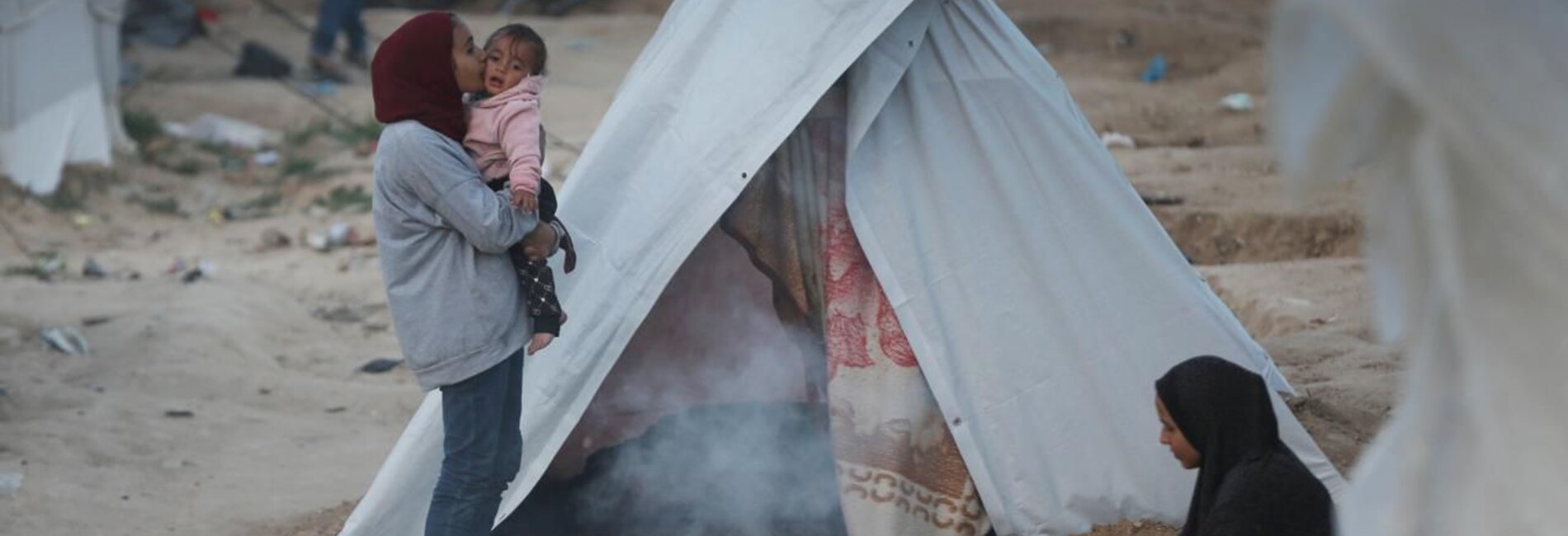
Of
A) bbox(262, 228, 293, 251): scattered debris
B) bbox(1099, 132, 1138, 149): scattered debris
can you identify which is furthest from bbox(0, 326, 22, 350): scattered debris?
bbox(1099, 132, 1138, 149): scattered debris

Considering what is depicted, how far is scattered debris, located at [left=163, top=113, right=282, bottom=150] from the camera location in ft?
37.0

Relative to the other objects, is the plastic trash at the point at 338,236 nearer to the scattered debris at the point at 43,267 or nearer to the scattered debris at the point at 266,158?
the scattered debris at the point at 43,267

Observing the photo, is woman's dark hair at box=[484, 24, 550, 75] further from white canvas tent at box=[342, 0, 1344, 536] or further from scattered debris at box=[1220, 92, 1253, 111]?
scattered debris at box=[1220, 92, 1253, 111]

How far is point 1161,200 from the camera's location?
8383mm

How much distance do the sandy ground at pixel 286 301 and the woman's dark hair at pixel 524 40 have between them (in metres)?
1.74

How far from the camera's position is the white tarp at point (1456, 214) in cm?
188

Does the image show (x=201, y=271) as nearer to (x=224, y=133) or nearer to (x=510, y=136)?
(x=224, y=133)

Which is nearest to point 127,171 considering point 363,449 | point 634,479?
point 363,449

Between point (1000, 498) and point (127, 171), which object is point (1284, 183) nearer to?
point (1000, 498)

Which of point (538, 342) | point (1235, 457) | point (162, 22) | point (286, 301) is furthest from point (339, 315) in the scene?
point (162, 22)

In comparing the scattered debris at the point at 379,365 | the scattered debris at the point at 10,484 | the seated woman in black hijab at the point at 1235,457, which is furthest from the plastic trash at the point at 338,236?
the seated woman in black hijab at the point at 1235,457

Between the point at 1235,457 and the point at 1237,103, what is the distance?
26.0ft

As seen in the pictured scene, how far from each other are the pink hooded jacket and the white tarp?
72.7 inches

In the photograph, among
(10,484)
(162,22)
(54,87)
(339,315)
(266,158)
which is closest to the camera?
(10,484)
